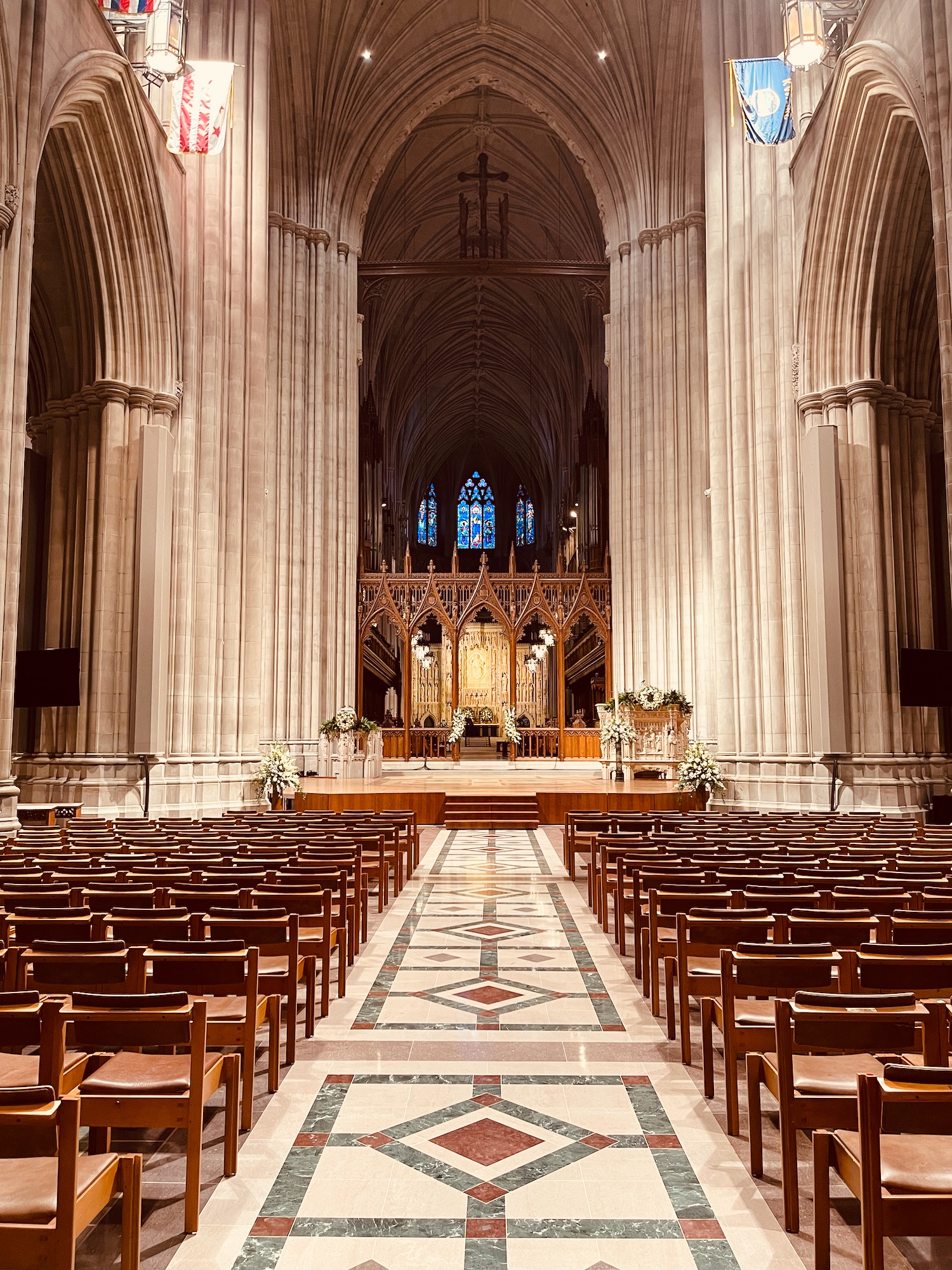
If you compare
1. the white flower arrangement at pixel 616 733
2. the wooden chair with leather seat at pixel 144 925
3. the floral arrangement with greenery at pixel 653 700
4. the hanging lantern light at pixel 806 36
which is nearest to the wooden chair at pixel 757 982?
the wooden chair with leather seat at pixel 144 925

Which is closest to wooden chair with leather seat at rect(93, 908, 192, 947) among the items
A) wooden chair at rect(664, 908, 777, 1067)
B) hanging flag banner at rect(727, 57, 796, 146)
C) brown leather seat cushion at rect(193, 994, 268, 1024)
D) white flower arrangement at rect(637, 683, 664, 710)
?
brown leather seat cushion at rect(193, 994, 268, 1024)

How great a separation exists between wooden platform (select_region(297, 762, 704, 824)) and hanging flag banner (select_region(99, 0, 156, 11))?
11.4 m

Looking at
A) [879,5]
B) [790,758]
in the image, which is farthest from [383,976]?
[879,5]

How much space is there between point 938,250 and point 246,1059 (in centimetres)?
930

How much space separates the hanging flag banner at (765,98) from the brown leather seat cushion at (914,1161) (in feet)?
46.2

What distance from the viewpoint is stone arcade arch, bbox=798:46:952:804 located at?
1366 centimetres

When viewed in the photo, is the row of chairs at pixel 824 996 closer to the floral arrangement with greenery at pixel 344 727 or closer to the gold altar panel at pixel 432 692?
the floral arrangement with greenery at pixel 344 727

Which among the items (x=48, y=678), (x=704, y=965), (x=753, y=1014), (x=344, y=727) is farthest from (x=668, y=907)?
(x=344, y=727)

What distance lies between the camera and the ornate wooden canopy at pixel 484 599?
2700 cm

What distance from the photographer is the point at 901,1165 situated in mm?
2578

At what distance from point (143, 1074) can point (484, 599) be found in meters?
23.9

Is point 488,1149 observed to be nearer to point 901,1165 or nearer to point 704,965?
point 901,1165

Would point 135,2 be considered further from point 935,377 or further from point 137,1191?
point 137,1191

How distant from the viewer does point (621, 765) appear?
65.7ft
